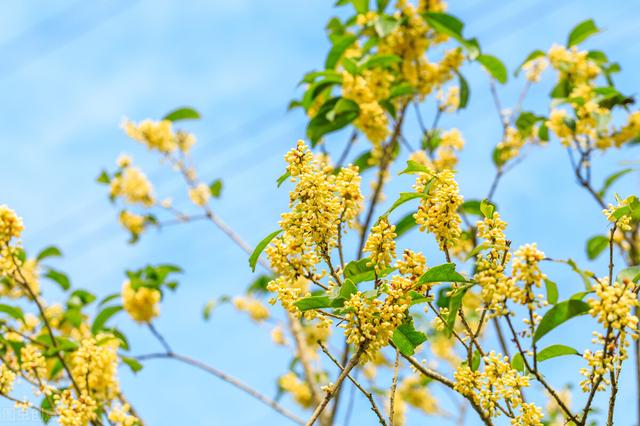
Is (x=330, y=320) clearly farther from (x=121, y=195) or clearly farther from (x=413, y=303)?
(x=121, y=195)

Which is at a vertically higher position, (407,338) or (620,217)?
(620,217)

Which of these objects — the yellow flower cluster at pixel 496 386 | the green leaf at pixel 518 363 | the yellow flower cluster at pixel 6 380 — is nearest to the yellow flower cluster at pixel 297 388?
the yellow flower cluster at pixel 6 380

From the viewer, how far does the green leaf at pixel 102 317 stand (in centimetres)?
331

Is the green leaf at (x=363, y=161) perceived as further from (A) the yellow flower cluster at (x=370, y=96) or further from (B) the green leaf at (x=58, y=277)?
(B) the green leaf at (x=58, y=277)

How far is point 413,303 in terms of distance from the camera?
155cm

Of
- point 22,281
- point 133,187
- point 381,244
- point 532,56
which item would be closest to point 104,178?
point 133,187

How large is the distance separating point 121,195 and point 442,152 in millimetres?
2327

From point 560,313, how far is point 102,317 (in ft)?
8.20

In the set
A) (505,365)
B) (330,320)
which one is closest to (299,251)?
(330,320)

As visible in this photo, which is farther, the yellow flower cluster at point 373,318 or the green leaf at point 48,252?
the green leaf at point 48,252

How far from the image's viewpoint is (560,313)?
1372mm

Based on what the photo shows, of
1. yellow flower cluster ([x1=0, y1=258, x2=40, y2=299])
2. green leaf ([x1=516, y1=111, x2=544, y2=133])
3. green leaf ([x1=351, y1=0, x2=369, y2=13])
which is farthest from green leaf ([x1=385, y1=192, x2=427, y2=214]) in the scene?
yellow flower cluster ([x1=0, y1=258, x2=40, y2=299])

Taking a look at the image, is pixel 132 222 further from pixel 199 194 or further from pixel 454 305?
pixel 454 305

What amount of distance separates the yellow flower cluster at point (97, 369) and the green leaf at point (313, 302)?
110 centimetres
